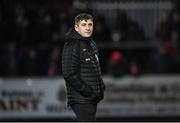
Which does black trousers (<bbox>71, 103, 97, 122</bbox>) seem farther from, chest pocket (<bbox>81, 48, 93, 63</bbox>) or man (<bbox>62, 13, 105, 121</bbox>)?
chest pocket (<bbox>81, 48, 93, 63</bbox>)

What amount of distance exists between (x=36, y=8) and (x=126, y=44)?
8.59ft

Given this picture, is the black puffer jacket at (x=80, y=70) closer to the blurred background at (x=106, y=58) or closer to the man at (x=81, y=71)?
the man at (x=81, y=71)

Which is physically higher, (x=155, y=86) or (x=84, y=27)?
(x=84, y=27)

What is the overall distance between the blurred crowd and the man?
8.27 metres

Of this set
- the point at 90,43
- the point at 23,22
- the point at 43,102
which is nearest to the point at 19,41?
the point at 23,22

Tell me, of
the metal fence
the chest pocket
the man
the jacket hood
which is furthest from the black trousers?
the metal fence

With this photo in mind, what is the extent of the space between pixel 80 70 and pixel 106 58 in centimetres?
902

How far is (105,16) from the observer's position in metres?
15.9

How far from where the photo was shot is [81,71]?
21.5ft

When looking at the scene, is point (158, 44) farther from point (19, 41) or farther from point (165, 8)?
point (19, 41)

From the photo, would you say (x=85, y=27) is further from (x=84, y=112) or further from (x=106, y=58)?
(x=106, y=58)

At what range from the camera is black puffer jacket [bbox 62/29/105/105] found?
254 inches

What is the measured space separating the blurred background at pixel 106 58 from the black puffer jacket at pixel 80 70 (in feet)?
27.1

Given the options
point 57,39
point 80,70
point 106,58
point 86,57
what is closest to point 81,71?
point 80,70
